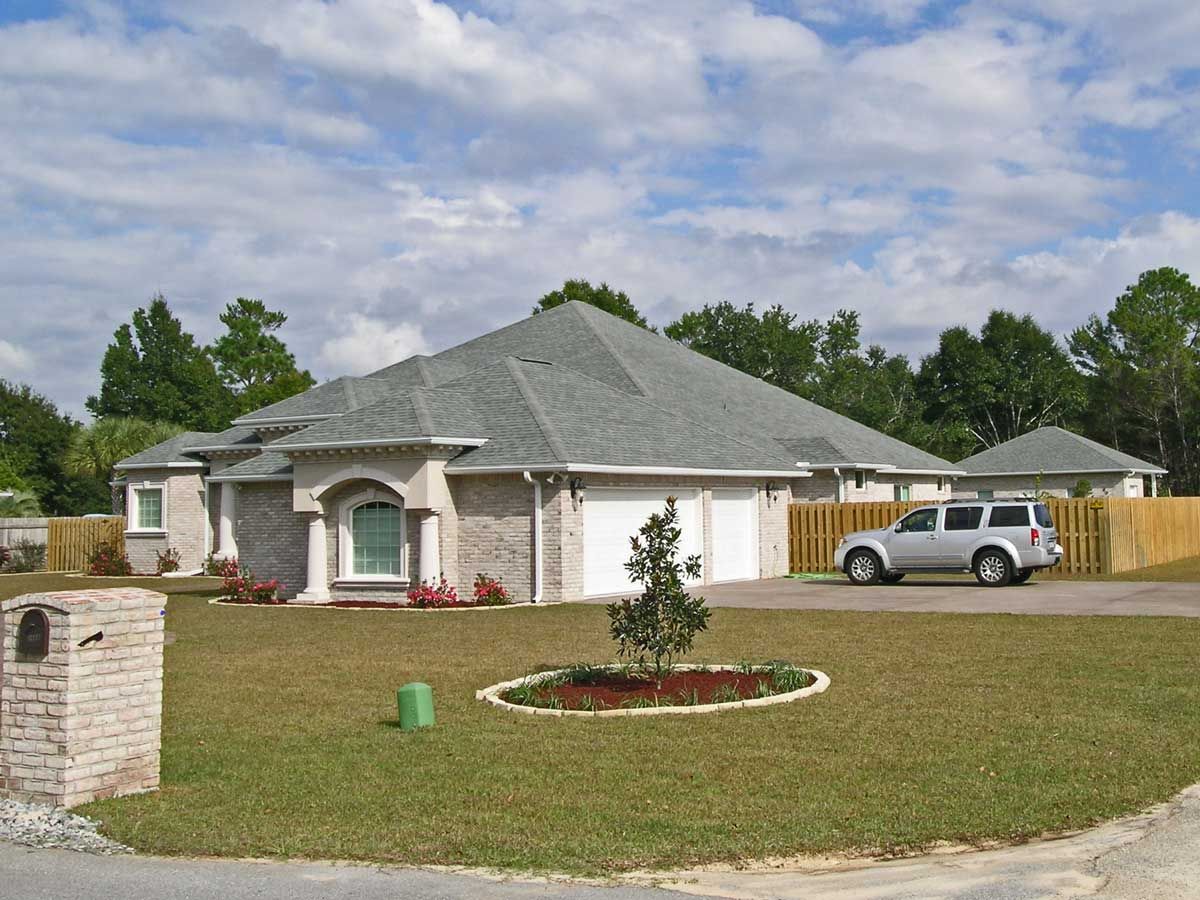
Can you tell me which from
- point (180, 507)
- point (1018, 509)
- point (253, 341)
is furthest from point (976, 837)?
point (253, 341)

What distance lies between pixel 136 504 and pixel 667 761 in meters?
32.1

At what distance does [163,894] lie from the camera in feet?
20.4

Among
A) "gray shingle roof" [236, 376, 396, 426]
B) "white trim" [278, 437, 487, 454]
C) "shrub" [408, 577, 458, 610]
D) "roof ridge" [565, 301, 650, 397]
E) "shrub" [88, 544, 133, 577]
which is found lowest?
"shrub" [408, 577, 458, 610]

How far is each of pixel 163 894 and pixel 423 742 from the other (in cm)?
348

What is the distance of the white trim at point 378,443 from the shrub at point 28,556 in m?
20.7

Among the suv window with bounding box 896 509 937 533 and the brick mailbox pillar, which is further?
the suv window with bounding box 896 509 937 533

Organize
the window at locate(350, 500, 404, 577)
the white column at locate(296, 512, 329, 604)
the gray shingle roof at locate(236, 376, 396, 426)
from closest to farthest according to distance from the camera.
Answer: the window at locate(350, 500, 404, 577)
the white column at locate(296, 512, 329, 604)
the gray shingle roof at locate(236, 376, 396, 426)

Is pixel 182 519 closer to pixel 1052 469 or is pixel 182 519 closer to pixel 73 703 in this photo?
pixel 73 703

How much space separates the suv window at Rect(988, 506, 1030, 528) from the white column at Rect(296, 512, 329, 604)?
561 inches

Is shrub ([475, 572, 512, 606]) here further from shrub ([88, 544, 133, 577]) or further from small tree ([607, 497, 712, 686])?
shrub ([88, 544, 133, 577])

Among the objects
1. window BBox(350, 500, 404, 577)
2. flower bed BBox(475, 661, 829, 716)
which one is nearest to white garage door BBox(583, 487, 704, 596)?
window BBox(350, 500, 404, 577)

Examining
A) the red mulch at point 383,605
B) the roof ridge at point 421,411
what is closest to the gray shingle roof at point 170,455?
the roof ridge at point 421,411

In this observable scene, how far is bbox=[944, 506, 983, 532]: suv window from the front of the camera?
25891 mm

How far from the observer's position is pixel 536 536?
76.2ft
